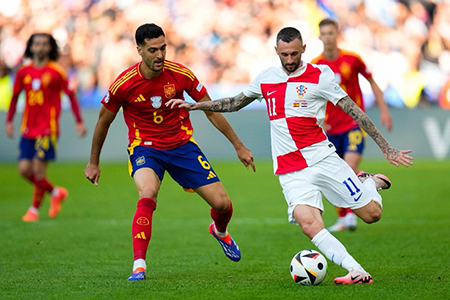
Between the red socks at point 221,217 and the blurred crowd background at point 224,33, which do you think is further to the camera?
the blurred crowd background at point 224,33

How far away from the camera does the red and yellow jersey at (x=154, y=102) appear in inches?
250

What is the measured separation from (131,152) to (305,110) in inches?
69.1

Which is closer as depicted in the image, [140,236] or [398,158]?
[398,158]

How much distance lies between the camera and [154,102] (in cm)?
648

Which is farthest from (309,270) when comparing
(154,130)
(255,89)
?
(154,130)

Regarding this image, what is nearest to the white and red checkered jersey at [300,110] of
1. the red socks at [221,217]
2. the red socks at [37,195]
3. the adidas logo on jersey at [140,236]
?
the red socks at [221,217]

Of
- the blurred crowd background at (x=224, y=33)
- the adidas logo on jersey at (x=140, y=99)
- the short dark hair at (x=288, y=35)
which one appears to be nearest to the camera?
the short dark hair at (x=288, y=35)

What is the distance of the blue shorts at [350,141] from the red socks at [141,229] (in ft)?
13.1

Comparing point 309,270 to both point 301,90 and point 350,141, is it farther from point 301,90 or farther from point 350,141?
point 350,141

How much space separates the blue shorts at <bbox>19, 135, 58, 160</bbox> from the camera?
1090 cm

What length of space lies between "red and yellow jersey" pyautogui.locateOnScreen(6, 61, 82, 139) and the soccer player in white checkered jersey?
5432 millimetres

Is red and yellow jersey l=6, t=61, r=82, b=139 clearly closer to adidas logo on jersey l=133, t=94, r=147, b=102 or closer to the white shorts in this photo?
adidas logo on jersey l=133, t=94, r=147, b=102

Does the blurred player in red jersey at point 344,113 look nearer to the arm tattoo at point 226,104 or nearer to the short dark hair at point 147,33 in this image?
the arm tattoo at point 226,104

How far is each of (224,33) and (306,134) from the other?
17868 mm
